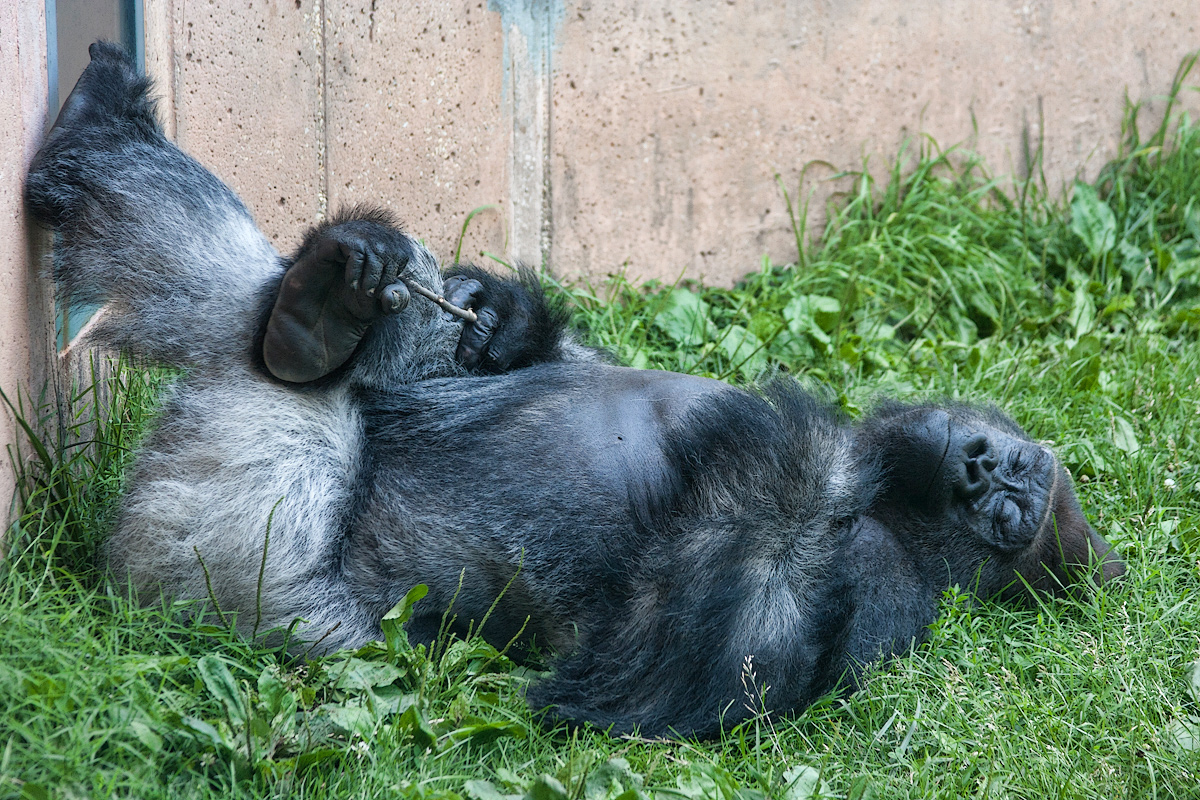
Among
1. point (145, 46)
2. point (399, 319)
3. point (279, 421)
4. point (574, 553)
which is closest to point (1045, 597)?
point (574, 553)

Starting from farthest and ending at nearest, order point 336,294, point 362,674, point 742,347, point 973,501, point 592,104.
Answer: point 592,104, point 742,347, point 973,501, point 336,294, point 362,674

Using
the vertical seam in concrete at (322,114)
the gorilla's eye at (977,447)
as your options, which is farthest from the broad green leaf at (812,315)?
the vertical seam in concrete at (322,114)

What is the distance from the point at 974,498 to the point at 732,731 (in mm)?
915

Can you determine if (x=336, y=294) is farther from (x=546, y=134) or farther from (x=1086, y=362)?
(x=1086, y=362)

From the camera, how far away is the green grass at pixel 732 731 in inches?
77.7

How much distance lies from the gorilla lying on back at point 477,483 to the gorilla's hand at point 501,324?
194mm

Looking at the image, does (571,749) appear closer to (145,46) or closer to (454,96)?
(145,46)

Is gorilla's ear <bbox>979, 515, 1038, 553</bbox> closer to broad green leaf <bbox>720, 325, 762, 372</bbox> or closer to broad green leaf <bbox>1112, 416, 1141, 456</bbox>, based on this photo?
broad green leaf <bbox>1112, 416, 1141, 456</bbox>

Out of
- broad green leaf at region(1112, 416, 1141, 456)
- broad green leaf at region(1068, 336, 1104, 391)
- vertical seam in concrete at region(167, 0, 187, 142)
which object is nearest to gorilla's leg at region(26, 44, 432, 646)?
vertical seam in concrete at region(167, 0, 187, 142)

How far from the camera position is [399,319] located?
107 inches

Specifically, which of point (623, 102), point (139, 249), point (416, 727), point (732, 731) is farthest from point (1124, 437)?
point (139, 249)

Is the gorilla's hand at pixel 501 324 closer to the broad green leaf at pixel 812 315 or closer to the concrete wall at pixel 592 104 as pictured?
the concrete wall at pixel 592 104

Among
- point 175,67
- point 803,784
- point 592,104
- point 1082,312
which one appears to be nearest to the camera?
point 803,784

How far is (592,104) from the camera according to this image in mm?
4414
